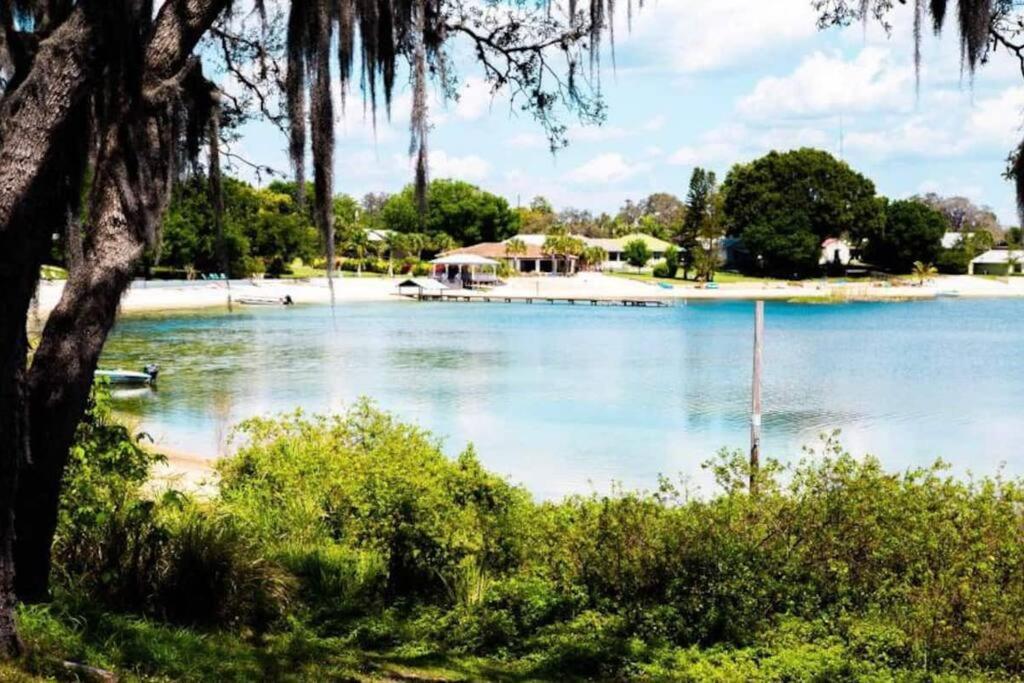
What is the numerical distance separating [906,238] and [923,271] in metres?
3.50

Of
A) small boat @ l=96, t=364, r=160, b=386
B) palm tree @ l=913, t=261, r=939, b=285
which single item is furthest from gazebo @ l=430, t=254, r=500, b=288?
small boat @ l=96, t=364, r=160, b=386

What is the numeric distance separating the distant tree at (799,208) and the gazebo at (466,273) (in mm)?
23311

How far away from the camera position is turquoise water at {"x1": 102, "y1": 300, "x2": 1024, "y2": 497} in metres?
22.1

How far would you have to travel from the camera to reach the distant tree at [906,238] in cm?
9600

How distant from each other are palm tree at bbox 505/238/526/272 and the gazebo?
13.1 feet

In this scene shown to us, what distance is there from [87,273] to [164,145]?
2.39 ft

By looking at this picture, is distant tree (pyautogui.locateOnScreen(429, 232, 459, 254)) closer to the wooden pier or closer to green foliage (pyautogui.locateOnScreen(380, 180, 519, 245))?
green foliage (pyautogui.locateOnScreen(380, 180, 519, 245))

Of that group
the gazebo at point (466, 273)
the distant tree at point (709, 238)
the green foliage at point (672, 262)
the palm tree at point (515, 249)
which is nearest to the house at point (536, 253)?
the palm tree at point (515, 249)

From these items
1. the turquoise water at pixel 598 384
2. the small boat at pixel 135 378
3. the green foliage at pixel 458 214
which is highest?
the green foliage at pixel 458 214

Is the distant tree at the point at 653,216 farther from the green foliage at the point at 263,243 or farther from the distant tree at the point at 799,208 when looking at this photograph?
the green foliage at the point at 263,243

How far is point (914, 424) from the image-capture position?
26188mm

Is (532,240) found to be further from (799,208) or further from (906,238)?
(906,238)

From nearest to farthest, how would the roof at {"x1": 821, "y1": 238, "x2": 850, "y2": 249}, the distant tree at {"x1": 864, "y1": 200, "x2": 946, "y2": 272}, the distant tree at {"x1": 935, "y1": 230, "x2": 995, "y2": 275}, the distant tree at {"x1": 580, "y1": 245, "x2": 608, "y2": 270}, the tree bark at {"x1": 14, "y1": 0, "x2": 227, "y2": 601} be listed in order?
the tree bark at {"x1": 14, "y1": 0, "x2": 227, "y2": 601} → the distant tree at {"x1": 864, "y1": 200, "x2": 946, "y2": 272} → the roof at {"x1": 821, "y1": 238, "x2": 850, "y2": 249} → the distant tree at {"x1": 935, "y1": 230, "x2": 995, "y2": 275} → the distant tree at {"x1": 580, "y1": 245, "x2": 608, "y2": 270}

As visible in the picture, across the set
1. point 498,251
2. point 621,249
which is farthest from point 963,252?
point 498,251
